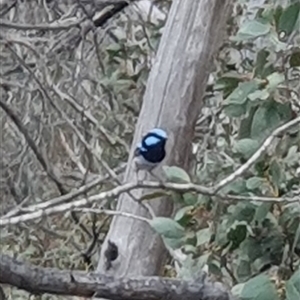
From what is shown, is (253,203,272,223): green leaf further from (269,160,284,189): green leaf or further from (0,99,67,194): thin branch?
(0,99,67,194): thin branch

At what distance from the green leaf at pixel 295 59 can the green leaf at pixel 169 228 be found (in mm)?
265

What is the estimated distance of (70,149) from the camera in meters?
2.68

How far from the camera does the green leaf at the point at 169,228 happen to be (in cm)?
123

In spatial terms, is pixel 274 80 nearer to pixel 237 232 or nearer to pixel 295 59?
pixel 295 59

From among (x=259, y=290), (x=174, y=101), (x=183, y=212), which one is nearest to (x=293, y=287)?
(x=259, y=290)

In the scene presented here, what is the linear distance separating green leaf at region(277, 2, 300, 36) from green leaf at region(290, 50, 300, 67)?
0.05 meters

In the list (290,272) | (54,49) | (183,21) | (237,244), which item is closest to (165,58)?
(183,21)

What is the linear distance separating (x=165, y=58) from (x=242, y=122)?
0.31m

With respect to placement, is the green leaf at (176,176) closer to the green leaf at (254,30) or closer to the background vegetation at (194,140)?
the background vegetation at (194,140)

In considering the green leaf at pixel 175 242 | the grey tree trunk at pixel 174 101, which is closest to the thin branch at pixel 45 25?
the grey tree trunk at pixel 174 101

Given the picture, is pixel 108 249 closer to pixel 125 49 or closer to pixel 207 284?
pixel 207 284

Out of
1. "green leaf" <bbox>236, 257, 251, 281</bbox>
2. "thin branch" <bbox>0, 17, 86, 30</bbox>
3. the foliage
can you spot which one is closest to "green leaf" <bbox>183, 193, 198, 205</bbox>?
the foliage

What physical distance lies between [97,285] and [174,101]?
2.11 feet

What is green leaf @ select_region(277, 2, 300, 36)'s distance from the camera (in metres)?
1.20
